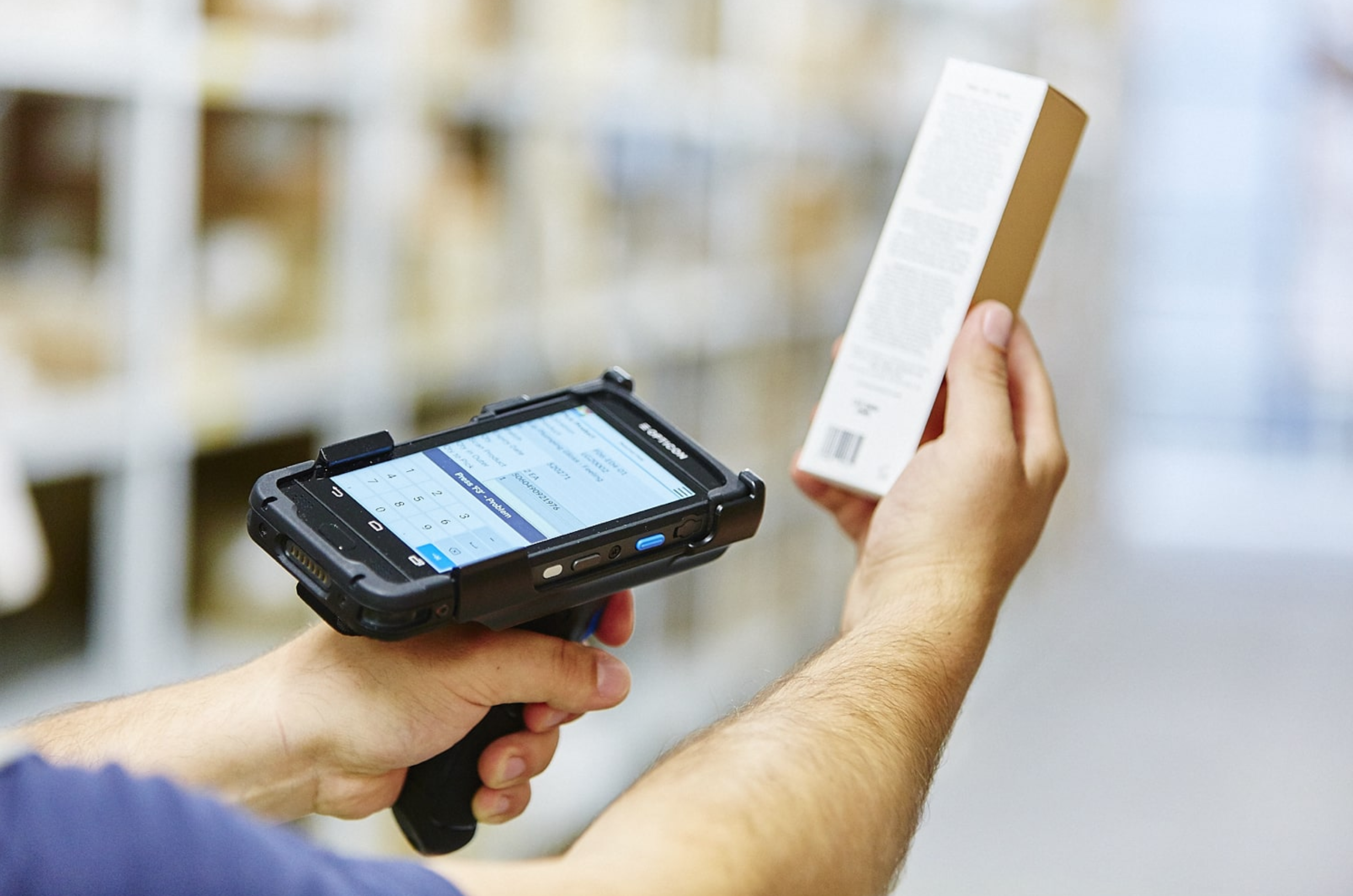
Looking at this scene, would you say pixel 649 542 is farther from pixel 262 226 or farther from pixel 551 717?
pixel 262 226

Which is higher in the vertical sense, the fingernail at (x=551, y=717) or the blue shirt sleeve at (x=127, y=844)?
the blue shirt sleeve at (x=127, y=844)

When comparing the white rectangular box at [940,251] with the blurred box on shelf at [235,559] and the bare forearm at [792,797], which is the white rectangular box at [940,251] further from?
the blurred box on shelf at [235,559]

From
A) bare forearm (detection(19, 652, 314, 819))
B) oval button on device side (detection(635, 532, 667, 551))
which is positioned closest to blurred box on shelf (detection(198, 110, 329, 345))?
bare forearm (detection(19, 652, 314, 819))

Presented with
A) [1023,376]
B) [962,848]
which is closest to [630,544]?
[1023,376]

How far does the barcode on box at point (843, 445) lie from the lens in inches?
42.6

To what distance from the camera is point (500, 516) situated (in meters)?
0.79

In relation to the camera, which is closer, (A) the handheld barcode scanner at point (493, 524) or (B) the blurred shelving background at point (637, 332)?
(A) the handheld barcode scanner at point (493, 524)

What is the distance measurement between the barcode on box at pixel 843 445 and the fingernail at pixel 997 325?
136mm

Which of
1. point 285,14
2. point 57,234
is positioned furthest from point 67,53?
→ point 285,14

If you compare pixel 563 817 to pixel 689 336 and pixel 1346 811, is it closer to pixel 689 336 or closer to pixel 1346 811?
pixel 689 336

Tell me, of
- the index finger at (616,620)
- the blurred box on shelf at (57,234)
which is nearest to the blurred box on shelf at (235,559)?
the blurred box on shelf at (57,234)

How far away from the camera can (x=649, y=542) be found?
2.62ft

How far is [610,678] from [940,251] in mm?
442

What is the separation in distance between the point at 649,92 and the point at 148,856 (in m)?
2.40
